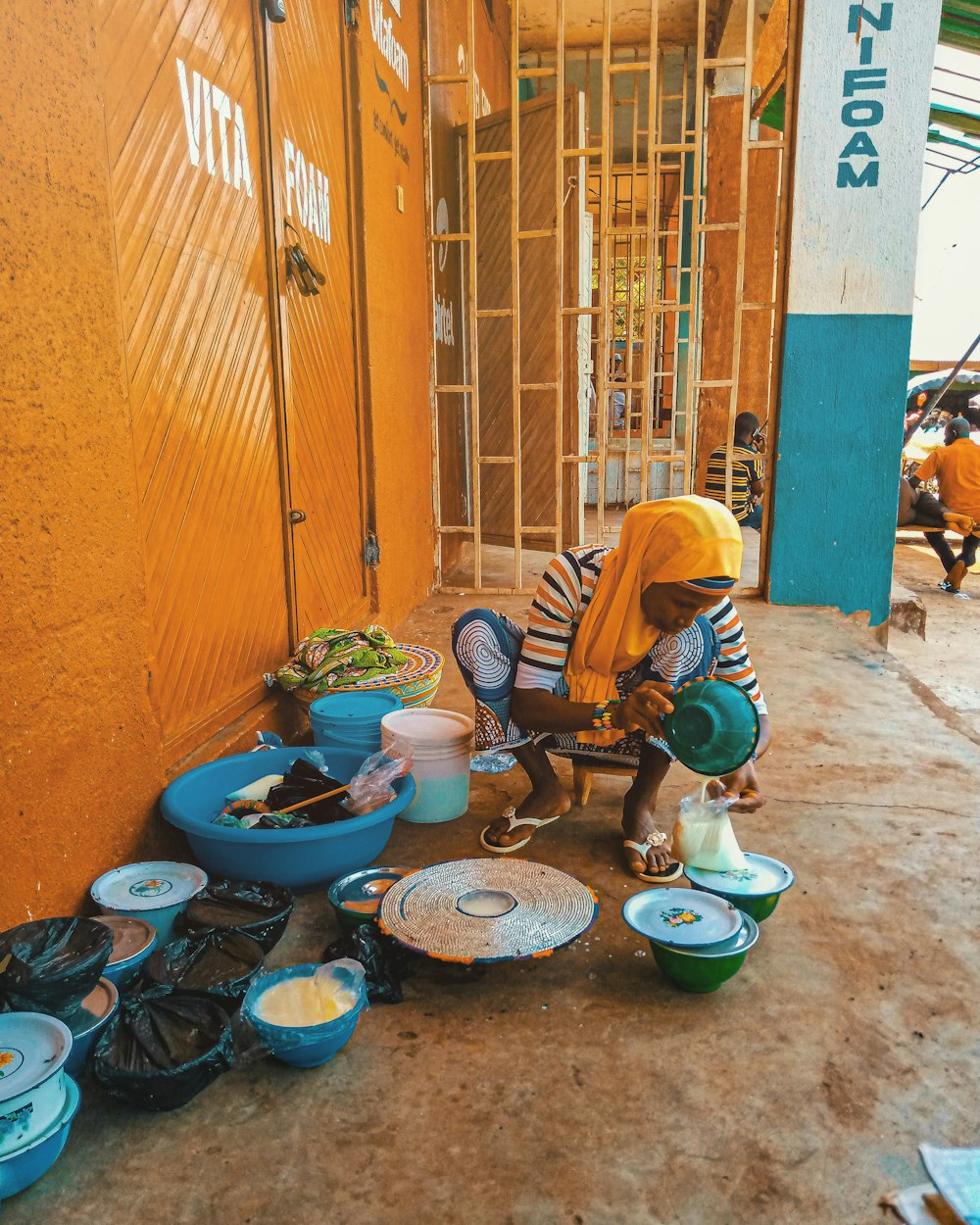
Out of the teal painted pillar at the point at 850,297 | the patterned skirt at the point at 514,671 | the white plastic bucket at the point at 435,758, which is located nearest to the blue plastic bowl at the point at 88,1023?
the white plastic bucket at the point at 435,758

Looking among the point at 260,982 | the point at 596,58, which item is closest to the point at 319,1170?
the point at 260,982

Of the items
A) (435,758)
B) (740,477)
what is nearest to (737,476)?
(740,477)

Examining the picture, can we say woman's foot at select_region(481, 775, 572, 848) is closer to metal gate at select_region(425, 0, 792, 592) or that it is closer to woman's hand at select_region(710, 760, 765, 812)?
woman's hand at select_region(710, 760, 765, 812)

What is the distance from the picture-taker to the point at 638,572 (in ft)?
7.57

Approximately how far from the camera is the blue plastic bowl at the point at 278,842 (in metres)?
2.13

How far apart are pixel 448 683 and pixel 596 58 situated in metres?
8.63

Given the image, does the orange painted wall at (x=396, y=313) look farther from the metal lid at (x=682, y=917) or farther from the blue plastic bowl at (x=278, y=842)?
the metal lid at (x=682, y=917)

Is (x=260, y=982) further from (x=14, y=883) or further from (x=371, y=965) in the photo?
(x=14, y=883)

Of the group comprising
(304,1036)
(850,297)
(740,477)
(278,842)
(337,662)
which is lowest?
(304,1036)

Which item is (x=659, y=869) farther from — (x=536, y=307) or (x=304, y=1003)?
(x=536, y=307)

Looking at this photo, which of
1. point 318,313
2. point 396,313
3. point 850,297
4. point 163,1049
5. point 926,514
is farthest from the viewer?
point 926,514

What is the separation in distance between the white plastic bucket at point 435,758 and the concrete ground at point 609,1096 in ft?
0.80

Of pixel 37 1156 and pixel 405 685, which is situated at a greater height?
pixel 405 685

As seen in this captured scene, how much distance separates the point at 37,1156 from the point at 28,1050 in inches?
6.4
